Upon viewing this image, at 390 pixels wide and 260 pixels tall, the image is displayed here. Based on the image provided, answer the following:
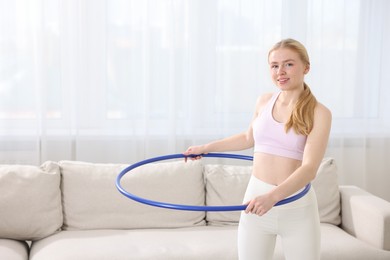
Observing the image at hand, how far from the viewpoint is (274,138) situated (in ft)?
8.05

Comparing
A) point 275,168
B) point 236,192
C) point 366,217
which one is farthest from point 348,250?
point 275,168

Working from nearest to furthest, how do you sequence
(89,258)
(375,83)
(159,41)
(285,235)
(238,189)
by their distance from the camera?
(285,235) → (89,258) → (238,189) → (159,41) → (375,83)

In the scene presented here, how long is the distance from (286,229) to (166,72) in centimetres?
205

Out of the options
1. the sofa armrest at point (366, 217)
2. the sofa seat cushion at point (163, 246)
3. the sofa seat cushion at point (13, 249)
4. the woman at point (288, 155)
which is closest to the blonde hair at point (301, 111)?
the woman at point (288, 155)

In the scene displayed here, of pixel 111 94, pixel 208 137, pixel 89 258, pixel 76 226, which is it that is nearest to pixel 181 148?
pixel 208 137

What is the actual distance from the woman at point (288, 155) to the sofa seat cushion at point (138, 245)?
0.70 m

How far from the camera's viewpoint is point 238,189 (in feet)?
12.1

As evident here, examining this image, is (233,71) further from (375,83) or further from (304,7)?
(375,83)

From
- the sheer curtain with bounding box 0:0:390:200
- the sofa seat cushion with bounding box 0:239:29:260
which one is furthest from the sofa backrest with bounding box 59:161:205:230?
the sheer curtain with bounding box 0:0:390:200

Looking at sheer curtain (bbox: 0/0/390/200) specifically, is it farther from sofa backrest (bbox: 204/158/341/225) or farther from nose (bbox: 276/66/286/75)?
nose (bbox: 276/66/286/75)

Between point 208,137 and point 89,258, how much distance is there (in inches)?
58.3

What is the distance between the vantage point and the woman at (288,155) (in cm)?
237

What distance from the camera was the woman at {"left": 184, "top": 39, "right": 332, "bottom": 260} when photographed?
237cm

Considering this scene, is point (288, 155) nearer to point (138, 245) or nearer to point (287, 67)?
point (287, 67)
